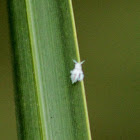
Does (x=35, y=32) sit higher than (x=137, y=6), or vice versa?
(x=137, y=6)

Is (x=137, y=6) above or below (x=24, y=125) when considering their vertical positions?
above

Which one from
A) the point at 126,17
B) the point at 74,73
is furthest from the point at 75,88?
the point at 126,17

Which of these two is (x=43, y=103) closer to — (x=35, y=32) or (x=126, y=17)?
(x=35, y=32)

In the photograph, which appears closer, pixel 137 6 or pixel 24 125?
pixel 24 125

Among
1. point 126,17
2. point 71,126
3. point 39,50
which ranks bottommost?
point 71,126

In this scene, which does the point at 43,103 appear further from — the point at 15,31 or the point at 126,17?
the point at 126,17

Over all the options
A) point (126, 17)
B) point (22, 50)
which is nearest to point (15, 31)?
point (22, 50)
